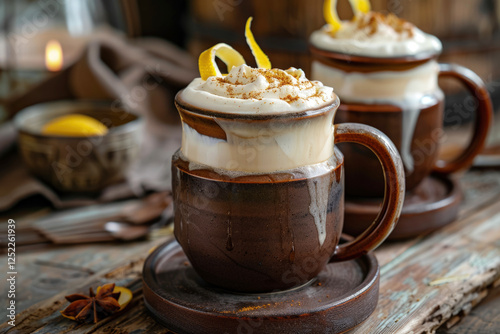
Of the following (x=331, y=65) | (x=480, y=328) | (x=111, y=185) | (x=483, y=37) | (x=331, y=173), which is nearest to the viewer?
(x=331, y=173)

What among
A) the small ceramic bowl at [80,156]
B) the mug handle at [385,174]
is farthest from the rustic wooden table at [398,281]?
the small ceramic bowl at [80,156]

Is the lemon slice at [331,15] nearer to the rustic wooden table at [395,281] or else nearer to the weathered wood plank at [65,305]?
the rustic wooden table at [395,281]

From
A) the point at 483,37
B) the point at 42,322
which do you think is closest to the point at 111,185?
the point at 42,322

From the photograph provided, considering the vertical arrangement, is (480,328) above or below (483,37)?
below

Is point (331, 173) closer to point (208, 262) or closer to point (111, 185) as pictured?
point (208, 262)

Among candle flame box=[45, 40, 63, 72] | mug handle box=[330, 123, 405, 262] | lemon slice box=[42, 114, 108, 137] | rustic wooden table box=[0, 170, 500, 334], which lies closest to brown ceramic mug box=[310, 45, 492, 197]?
rustic wooden table box=[0, 170, 500, 334]

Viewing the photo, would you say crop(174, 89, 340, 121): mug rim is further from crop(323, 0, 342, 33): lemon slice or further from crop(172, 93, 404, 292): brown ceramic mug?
crop(323, 0, 342, 33): lemon slice

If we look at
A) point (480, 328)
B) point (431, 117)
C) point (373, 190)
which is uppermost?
point (431, 117)
